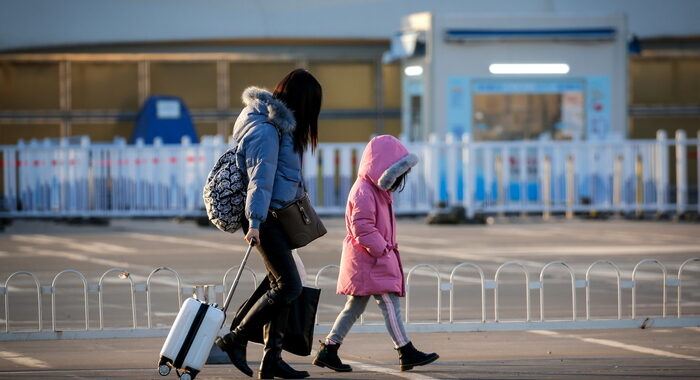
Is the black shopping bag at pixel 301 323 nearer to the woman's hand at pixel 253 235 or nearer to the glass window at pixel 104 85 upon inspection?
the woman's hand at pixel 253 235

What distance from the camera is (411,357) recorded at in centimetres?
838

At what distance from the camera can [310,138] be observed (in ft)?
27.7

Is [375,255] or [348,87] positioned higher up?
[348,87]

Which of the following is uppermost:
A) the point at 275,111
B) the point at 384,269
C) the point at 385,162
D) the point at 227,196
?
the point at 275,111

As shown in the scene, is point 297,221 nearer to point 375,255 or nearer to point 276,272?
point 276,272

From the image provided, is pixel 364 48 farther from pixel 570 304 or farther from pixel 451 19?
pixel 570 304

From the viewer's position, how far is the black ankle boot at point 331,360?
27.7 feet

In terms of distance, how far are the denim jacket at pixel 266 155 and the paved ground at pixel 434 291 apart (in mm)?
1188

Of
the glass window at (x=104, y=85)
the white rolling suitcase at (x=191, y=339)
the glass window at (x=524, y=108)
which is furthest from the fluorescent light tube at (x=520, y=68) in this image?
the white rolling suitcase at (x=191, y=339)

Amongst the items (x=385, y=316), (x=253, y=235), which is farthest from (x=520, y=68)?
(x=253, y=235)

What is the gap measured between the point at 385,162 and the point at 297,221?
0.66m

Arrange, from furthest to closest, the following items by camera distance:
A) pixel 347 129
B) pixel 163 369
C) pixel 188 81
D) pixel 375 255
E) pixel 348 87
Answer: pixel 348 87 < pixel 347 129 < pixel 188 81 < pixel 375 255 < pixel 163 369

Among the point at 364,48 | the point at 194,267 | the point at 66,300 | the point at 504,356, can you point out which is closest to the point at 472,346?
the point at 504,356

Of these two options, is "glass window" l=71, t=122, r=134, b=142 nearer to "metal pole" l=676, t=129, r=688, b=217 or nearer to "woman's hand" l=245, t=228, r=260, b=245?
"metal pole" l=676, t=129, r=688, b=217
